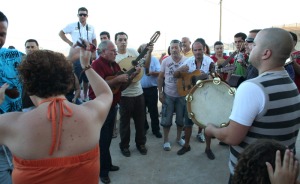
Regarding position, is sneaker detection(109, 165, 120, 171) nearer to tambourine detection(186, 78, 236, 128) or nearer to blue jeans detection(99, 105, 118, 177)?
blue jeans detection(99, 105, 118, 177)

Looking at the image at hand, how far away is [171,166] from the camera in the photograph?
4.04 metres

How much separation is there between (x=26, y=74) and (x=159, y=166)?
3078 millimetres

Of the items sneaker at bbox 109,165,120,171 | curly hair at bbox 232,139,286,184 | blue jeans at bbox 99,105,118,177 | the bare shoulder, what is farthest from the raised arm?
sneaker at bbox 109,165,120,171

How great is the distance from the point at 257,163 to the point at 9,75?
2.01m

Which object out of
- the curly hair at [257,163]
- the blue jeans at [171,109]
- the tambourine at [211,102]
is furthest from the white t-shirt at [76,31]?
the curly hair at [257,163]

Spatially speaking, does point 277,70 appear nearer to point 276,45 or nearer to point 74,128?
point 276,45

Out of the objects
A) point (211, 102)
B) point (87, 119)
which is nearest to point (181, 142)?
point (211, 102)

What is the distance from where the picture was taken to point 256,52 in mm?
1783

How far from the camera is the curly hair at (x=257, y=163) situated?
3.80 feet

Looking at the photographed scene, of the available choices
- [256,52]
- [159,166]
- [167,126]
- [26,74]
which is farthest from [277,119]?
[167,126]

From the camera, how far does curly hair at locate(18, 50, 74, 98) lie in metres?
1.36

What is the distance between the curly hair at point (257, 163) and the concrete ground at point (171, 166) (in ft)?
8.30

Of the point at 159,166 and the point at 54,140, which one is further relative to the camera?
the point at 159,166

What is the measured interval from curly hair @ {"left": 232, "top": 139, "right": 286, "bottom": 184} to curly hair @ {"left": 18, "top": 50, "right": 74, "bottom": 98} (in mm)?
1044
